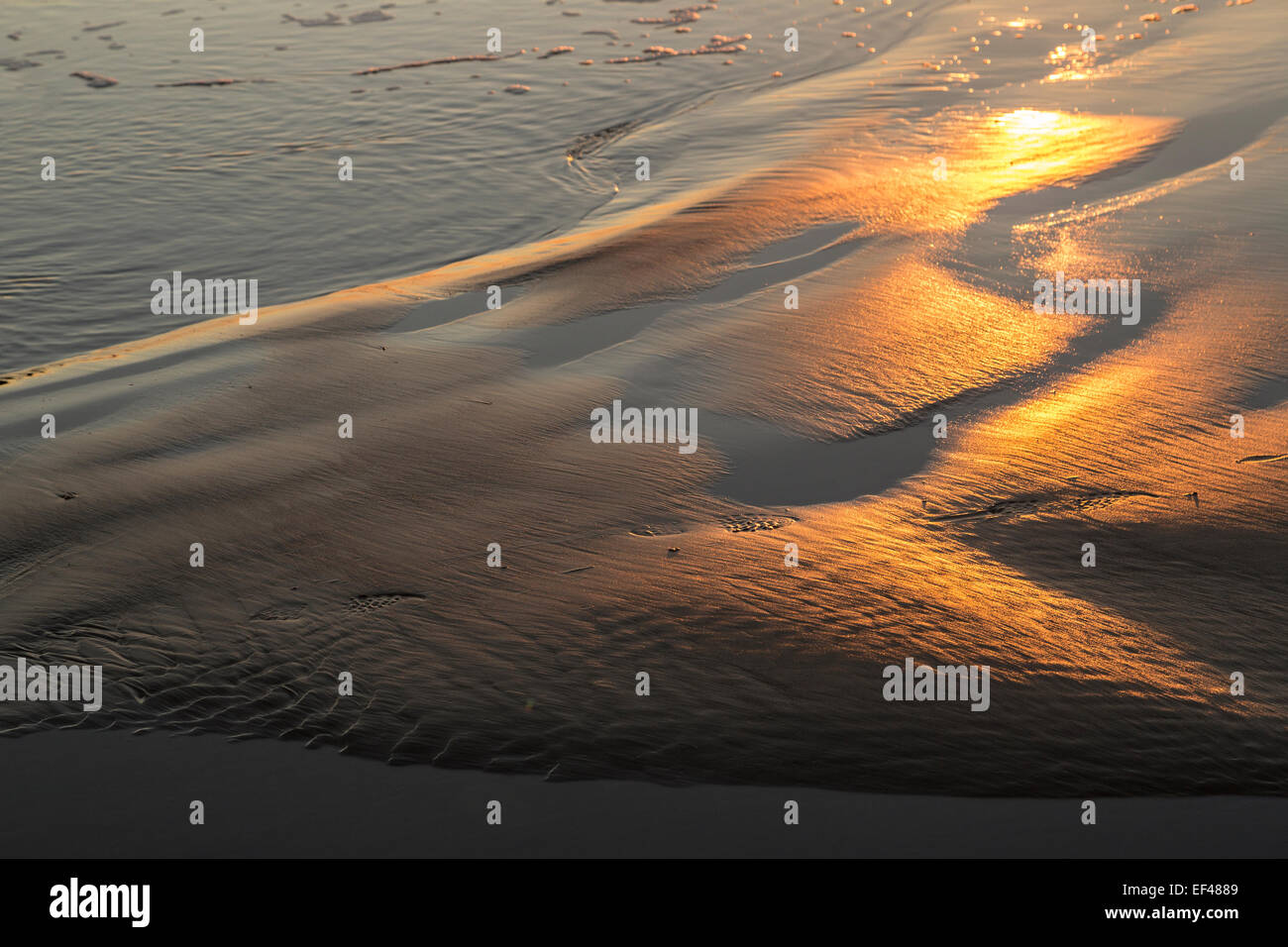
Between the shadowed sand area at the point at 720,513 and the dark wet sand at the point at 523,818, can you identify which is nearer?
the dark wet sand at the point at 523,818

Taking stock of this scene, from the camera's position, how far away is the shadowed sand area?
3711 millimetres

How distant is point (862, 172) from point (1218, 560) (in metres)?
5.36

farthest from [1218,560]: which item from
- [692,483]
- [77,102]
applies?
[77,102]

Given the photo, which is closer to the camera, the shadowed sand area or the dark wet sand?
the dark wet sand

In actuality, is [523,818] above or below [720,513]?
below

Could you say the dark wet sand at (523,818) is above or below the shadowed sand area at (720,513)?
below

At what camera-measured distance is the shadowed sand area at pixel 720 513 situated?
3.71 meters

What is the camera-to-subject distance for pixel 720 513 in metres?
4.84

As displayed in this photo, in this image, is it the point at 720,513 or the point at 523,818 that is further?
the point at 720,513

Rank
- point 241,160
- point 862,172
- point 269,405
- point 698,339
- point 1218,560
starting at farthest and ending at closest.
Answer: point 241,160
point 862,172
point 698,339
point 269,405
point 1218,560

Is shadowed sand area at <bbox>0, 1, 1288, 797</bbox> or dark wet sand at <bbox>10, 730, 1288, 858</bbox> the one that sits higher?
shadowed sand area at <bbox>0, 1, 1288, 797</bbox>

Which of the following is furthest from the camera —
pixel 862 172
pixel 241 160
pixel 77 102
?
pixel 77 102
